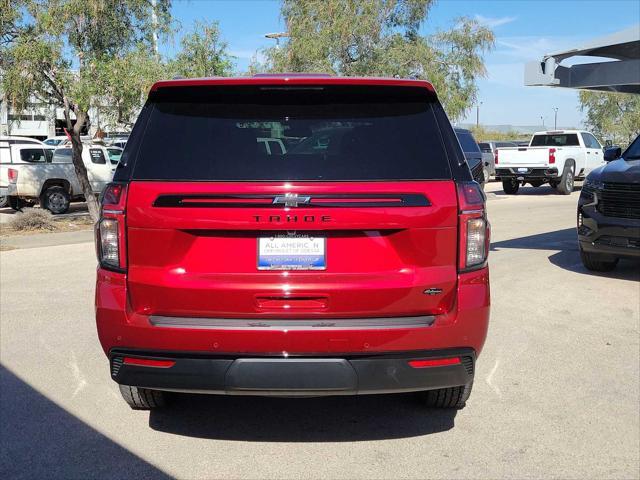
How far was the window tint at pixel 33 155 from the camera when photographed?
60.6 ft

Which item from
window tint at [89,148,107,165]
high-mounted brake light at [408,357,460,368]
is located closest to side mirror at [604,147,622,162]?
high-mounted brake light at [408,357,460,368]

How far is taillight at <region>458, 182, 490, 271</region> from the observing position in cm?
352

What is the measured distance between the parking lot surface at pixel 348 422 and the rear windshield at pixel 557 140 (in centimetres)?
1979

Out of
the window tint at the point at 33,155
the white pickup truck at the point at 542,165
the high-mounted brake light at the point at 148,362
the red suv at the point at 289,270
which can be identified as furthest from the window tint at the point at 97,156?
the high-mounted brake light at the point at 148,362

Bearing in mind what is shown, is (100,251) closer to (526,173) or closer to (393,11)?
(526,173)

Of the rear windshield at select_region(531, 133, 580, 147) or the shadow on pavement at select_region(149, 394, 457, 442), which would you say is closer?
the shadow on pavement at select_region(149, 394, 457, 442)

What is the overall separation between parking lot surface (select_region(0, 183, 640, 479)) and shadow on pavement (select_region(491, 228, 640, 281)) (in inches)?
98.8

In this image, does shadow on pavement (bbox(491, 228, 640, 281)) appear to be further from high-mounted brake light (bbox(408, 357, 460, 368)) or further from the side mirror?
high-mounted brake light (bbox(408, 357, 460, 368))

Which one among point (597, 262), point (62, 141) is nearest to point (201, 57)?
point (597, 262)

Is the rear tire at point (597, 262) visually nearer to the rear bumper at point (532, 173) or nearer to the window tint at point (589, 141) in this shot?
the rear bumper at point (532, 173)

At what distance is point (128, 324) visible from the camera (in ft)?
11.4

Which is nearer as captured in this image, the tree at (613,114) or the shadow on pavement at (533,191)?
the shadow on pavement at (533,191)

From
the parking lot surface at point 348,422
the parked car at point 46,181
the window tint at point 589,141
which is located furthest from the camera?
the window tint at point 589,141

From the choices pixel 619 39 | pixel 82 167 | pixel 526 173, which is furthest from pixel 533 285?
pixel 526 173
